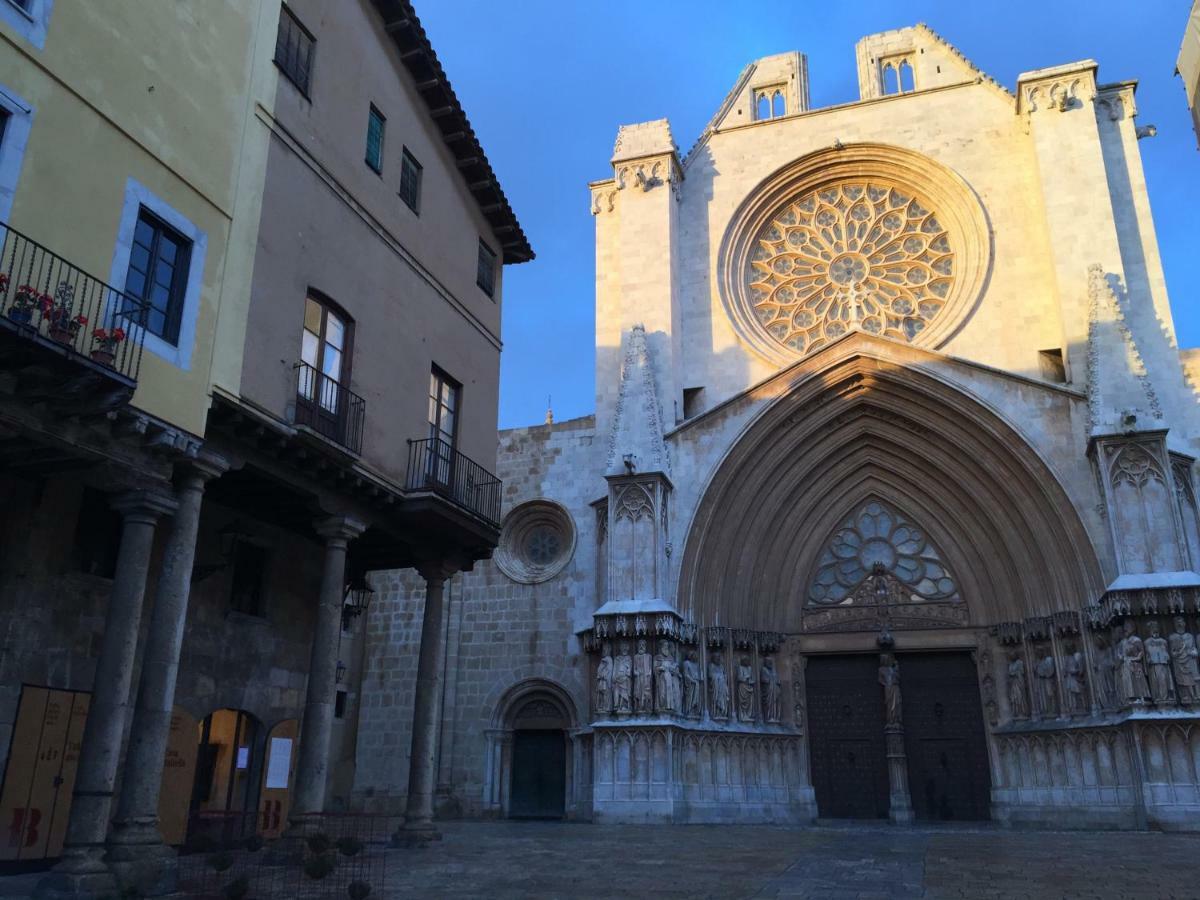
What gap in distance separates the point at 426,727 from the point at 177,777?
3.67 meters

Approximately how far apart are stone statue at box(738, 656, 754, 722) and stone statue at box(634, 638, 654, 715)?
2580 mm

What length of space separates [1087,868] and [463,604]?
54.1ft

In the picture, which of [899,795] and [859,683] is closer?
[899,795]

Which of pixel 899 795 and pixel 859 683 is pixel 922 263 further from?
pixel 899 795

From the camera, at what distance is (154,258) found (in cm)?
1057

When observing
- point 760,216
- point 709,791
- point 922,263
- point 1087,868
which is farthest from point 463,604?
point 1087,868

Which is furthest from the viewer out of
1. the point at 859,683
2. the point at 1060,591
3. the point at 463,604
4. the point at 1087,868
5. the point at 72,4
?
the point at 463,604

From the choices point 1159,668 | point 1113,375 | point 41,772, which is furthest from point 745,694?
point 41,772

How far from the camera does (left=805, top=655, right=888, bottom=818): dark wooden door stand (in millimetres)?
21547

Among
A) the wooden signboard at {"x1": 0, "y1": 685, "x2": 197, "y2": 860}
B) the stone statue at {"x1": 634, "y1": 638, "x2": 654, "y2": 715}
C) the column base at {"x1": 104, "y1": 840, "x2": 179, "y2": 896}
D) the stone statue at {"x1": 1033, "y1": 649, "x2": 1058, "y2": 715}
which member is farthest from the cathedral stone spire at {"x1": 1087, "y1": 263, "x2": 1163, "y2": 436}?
the wooden signboard at {"x1": 0, "y1": 685, "x2": 197, "y2": 860}

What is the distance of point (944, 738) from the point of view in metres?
21.4

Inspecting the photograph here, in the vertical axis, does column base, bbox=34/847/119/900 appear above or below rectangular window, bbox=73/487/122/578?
below

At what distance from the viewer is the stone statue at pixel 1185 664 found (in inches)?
683

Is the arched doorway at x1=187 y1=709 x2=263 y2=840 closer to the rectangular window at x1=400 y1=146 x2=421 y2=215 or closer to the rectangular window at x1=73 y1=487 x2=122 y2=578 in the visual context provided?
the rectangular window at x1=73 y1=487 x2=122 y2=578
